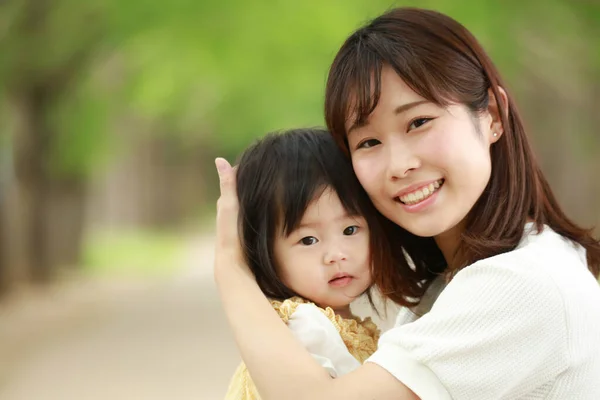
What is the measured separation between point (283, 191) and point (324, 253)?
21 cm

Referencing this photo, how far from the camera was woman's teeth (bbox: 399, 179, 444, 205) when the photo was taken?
98.1 inches

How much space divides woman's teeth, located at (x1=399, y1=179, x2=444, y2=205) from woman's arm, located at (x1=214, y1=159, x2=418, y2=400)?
18.4 inches

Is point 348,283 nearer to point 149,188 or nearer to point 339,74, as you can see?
point 339,74

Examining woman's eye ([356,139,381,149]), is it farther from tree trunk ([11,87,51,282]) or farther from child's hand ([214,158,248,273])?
tree trunk ([11,87,51,282])

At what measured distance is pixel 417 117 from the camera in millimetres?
2451

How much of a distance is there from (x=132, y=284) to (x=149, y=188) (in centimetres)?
1683

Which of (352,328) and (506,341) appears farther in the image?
(352,328)

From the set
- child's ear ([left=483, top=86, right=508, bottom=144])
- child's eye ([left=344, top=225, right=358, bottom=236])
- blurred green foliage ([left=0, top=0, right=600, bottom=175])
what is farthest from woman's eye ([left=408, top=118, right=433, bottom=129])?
blurred green foliage ([left=0, top=0, right=600, bottom=175])

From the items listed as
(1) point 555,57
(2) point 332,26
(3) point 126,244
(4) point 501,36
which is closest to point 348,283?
(4) point 501,36

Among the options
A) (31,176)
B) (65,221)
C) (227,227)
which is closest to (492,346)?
(227,227)

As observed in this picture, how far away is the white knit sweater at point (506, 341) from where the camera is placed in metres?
2.12

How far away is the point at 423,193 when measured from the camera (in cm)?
250

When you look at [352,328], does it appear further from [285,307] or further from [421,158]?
[421,158]

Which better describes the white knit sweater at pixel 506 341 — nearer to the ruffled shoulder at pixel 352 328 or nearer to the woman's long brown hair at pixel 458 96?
the woman's long brown hair at pixel 458 96
